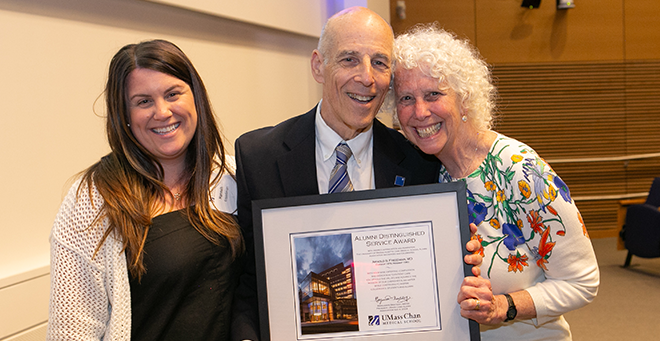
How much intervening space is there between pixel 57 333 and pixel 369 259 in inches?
42.2

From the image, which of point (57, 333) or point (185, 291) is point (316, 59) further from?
point (57, 333)

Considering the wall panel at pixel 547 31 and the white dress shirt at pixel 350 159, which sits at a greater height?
the wall panel at pixel 547 31

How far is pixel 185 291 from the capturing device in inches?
73.0

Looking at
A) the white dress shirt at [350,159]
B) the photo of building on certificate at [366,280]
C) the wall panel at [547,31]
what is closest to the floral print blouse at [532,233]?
the photo of building on certificate at [366,280]

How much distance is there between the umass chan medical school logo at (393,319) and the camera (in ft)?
5.40

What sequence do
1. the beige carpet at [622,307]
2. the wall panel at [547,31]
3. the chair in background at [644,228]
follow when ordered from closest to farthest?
the beige carpet at [622,307] < the chair in background at [644,228] < the wall panel at [547,31]

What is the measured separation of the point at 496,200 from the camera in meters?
1.83

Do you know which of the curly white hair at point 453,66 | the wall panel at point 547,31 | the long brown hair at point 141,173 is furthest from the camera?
the wall panel at point 547,31

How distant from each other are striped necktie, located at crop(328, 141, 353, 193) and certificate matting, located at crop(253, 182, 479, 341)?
1.17 ft

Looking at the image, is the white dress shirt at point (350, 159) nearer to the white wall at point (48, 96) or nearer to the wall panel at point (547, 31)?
the white wall at point (48, 96)

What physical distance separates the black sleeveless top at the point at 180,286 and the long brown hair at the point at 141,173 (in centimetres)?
4

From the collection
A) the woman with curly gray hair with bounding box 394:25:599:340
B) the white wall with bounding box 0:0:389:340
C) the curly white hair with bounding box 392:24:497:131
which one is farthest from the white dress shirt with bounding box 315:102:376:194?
the white wall with bounding box 0:0:389:340

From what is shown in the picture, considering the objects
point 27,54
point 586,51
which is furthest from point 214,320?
point 586,51

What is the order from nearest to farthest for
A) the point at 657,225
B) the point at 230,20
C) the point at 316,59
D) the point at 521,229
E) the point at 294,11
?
1. the point at 521,229
2. the point at 316,59
3. the point at 230,20
4. the point at 294,11
5. the point at 657,225
